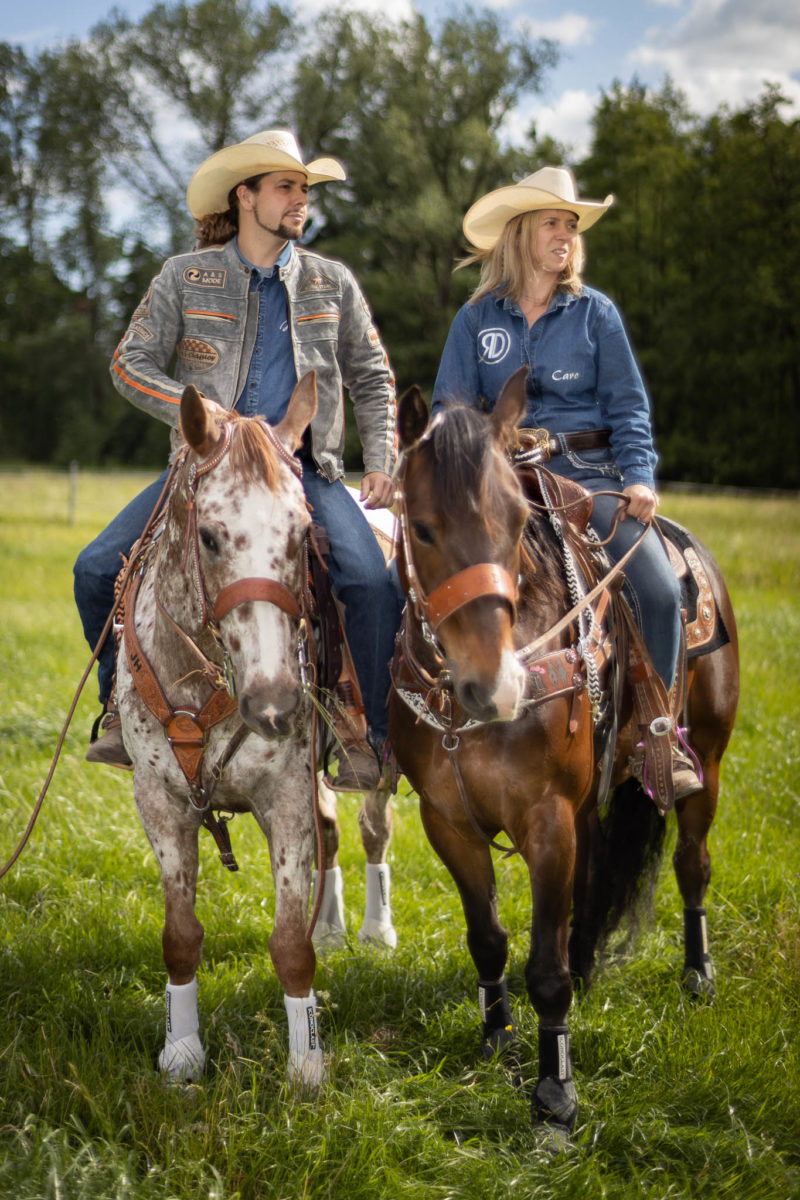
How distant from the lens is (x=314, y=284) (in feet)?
12.6

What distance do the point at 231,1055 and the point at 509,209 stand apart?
3426 mm

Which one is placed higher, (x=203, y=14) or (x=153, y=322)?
(x=203, y=14)

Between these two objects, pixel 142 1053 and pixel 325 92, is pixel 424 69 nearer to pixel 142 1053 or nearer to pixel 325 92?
pixel 325 92

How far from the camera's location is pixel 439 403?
3.58 m

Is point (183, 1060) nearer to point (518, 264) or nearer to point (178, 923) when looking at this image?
point (178, 923)

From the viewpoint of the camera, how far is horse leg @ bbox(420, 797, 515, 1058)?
11.2ft

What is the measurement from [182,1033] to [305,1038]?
17.9 inches

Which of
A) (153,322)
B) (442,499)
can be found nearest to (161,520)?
(153,322)

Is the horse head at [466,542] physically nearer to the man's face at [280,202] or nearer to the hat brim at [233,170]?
the man's face at [280,202]

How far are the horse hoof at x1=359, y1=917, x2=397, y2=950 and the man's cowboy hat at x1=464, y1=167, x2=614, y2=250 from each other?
3176 mm

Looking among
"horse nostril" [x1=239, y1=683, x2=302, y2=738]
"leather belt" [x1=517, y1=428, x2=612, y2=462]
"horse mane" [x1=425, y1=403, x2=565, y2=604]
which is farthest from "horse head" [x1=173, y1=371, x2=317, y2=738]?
"leather belt" [x1=517, y1=428, x2=612, y2=462]

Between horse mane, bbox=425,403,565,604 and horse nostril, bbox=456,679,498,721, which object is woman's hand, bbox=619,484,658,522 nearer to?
horse mane, bbox=425,403,565,604

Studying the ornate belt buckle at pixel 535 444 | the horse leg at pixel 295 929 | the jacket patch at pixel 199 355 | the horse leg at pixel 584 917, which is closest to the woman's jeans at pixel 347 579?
the jacket patch at pixel 199 355

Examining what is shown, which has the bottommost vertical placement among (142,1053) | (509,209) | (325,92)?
(142,1053)
